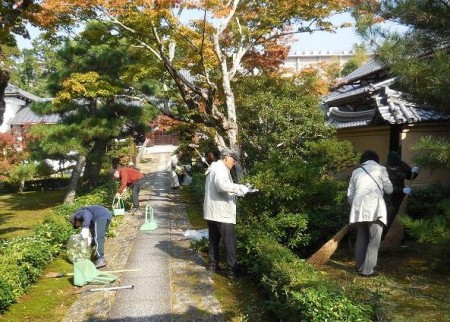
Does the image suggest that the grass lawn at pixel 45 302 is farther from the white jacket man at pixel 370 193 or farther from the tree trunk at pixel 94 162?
the tree trunk at pixel 94 162

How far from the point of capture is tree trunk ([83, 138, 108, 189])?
47.9ft

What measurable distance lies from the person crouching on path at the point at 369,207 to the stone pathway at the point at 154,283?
218 cm

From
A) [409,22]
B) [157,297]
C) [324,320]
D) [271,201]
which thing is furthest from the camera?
[271,201]

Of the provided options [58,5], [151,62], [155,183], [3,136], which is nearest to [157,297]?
[58,5]

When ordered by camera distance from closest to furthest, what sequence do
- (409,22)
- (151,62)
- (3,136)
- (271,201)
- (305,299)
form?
(305,299)
(409,22)
(271,201)
(151,62)
(3,136)

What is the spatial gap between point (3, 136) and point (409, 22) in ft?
60.3

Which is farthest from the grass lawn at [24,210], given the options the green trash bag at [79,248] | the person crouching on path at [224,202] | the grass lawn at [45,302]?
the person crouching on path at [224,202]

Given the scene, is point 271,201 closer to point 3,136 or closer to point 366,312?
point 366,312

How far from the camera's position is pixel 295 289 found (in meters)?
4.18

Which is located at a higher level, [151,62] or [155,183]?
[151,62]

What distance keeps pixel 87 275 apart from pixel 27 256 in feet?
3.59

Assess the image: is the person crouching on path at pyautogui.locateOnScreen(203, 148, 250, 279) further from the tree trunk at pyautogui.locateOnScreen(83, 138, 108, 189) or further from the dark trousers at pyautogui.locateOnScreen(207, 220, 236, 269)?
the tree trunk at pyautogui.locateOnScreen(83, 138, 108, 189)

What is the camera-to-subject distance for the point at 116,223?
34.1 feet

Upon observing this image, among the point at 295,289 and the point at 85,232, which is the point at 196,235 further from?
the point at 295,289
